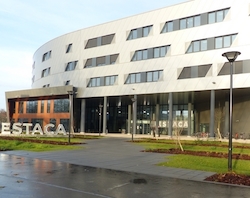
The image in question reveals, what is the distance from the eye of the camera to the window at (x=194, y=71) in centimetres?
3884

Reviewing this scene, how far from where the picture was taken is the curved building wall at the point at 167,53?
37094mm

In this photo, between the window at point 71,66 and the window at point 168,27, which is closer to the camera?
the window at point 168,27

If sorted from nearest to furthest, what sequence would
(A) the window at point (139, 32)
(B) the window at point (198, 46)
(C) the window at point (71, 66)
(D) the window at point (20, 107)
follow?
1. (B) the window at point (198, 46)
2. (A) the window at point (139, 32)
3. (C) the window at point (71, 66)
4. (D) the window at point (20, 107)

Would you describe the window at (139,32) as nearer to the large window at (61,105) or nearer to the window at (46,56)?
the large window at (61,105)

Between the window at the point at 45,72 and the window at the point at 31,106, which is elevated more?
the window at the point at 45,72

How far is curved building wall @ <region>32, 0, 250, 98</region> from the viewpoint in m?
37.1

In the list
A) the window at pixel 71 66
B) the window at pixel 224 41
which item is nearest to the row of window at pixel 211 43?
the window at pixel 224 41

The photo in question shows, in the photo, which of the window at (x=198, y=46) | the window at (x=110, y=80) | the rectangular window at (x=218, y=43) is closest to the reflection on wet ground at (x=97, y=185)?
the rectangular window at (x=218, y=43)

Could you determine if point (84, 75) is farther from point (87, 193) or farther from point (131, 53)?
point (87, 193)

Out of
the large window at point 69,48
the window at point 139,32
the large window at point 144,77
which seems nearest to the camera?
the large window at point 144,77

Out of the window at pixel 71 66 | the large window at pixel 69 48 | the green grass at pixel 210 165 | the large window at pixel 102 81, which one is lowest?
the green grass at pixel 210 165

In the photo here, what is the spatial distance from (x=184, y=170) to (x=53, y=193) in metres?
5.92

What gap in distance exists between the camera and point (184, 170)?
11836mm

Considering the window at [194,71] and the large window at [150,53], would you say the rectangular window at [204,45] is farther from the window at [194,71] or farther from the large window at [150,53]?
the large window at [150,53]
